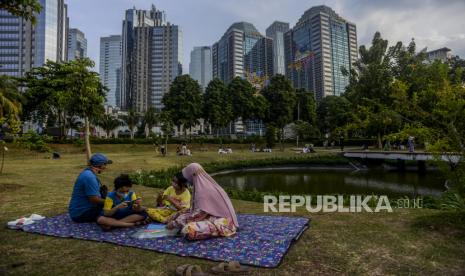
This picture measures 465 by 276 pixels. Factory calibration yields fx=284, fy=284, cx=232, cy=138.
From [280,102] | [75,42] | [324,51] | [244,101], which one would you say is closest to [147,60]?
[75,42]

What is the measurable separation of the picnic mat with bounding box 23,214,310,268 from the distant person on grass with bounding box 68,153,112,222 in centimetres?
21

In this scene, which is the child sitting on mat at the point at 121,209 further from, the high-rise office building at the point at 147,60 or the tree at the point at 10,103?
the high-rise office building at the point at 147,60

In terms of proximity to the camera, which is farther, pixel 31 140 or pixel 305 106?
pixel 305 106

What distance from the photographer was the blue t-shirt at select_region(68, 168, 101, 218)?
4844mm

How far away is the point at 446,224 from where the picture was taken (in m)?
4.90

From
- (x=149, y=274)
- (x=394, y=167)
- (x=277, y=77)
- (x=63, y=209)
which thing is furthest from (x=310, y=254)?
(x=277, y=77)

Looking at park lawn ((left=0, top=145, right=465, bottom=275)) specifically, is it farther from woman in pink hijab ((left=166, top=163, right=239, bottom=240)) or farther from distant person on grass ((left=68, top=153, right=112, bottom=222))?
woman in pink hijab ((left=166, top=163, right=239, bottom=240))

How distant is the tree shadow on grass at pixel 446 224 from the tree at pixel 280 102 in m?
42.4

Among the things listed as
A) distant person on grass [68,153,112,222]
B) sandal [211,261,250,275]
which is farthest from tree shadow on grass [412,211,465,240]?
distant person on grass [68,153,112,222]

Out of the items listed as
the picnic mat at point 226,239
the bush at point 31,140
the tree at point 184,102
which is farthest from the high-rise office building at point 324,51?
the picnic mat at point 226,239

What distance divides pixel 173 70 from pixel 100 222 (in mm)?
120328

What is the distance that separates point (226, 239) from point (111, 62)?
172248 mm

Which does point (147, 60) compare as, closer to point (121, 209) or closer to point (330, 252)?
point (121, 209)

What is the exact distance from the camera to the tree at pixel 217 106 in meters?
44.9
